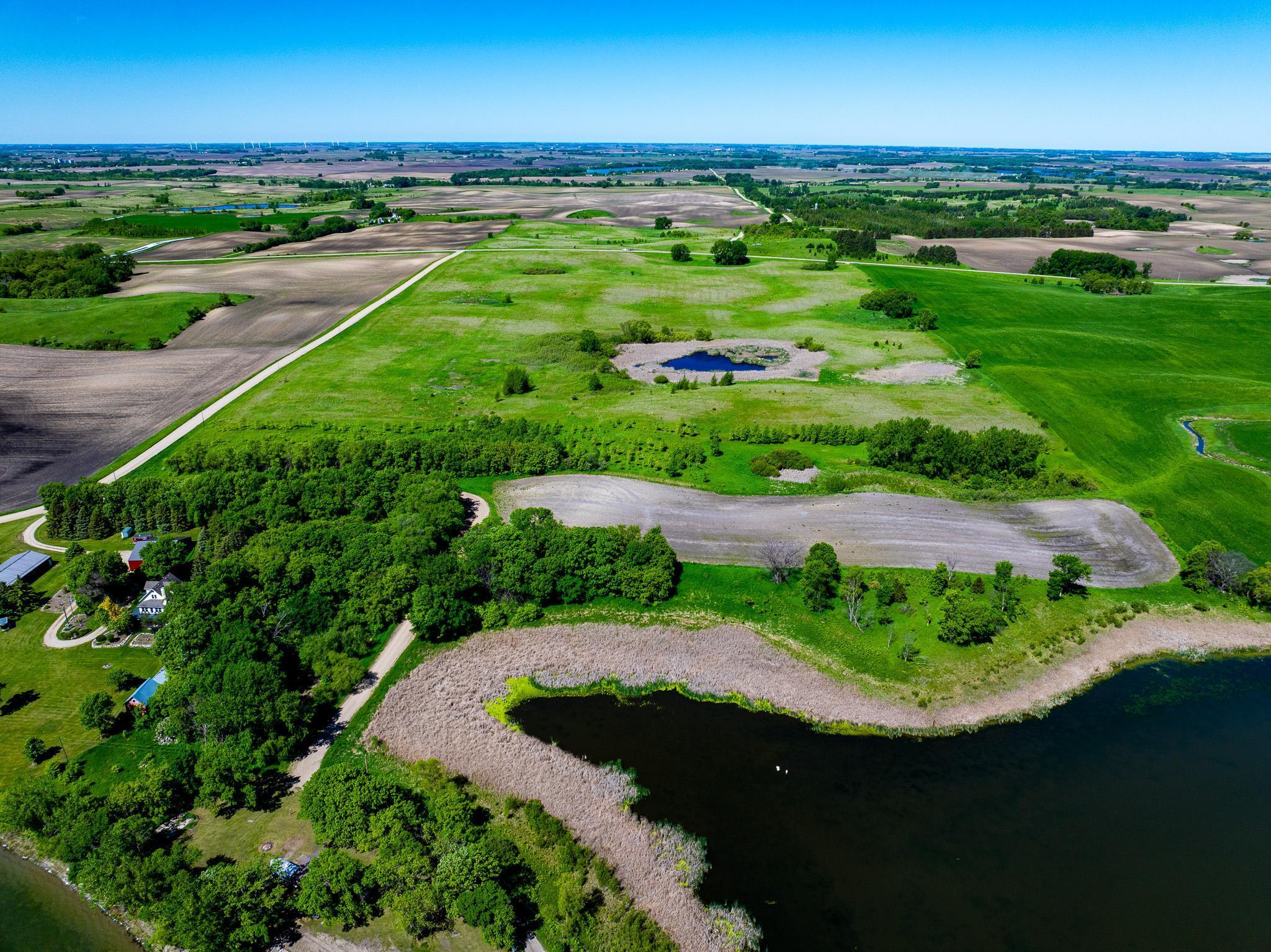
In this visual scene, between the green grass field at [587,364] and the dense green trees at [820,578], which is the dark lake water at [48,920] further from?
the green grass field at [587,364]

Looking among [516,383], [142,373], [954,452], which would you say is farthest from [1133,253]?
[142,373]

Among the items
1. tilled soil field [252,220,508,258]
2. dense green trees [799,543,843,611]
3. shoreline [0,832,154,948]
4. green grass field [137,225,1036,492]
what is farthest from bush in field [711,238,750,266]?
shoreline [0,832,154,948]

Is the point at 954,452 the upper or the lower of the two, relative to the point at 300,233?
lower

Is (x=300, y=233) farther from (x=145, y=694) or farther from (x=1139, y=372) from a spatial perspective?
(x=1139, y=372)

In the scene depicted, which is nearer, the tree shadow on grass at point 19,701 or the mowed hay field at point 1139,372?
the tree shadow on grass at point 19,701

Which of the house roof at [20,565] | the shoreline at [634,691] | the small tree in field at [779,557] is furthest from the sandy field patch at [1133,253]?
the house roof at [20,565]

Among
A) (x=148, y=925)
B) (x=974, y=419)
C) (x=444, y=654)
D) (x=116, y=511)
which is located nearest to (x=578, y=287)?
(x=974, y=419)
